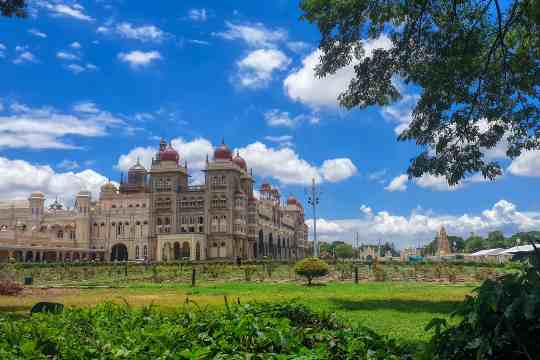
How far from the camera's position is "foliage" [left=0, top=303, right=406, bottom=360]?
9.82 feet

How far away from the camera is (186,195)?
222ft

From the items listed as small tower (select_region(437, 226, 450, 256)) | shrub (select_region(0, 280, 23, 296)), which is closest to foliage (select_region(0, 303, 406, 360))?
shrub (select_region(0, 280, 23, 296))

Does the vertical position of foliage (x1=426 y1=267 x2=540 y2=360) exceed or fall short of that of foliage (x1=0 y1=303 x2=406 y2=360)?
it exceeds it

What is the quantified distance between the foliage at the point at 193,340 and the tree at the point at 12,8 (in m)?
11.5

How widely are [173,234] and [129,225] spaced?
9.57m

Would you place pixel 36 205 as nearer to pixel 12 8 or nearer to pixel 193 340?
pixel 12 8

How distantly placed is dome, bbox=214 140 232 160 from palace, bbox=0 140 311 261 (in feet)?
0.44

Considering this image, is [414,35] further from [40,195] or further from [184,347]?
[40,195]

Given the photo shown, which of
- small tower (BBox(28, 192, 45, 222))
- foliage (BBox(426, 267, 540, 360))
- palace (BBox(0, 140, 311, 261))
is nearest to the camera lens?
foliage (BBox(426, 267, 540, 360))

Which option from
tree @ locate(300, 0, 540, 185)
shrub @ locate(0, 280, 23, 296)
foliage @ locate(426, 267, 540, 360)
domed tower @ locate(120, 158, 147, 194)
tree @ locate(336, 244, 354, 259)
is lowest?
tree @ locate(336, 244, 354, 259)

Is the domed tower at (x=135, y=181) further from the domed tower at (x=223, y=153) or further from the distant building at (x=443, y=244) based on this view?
the distant building at (x=443, y=244)

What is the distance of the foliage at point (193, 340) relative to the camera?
299cm

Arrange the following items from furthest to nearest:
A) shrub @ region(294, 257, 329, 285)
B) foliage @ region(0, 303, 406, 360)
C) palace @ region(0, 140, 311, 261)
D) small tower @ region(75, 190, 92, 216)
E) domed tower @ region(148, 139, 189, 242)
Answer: small tower @ region(75, 190, 92, 216), domed tower @ region(148, 139, 189, 242), palace @ region(0, 140, 311, 261), shrub @ region(294, 257, 329, 285), foliage @ region(0, 303, 406, 360)

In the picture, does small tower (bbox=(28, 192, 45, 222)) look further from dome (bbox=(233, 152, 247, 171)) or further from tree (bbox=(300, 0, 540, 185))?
tree (bbox=(300, 0, 540, 185))
